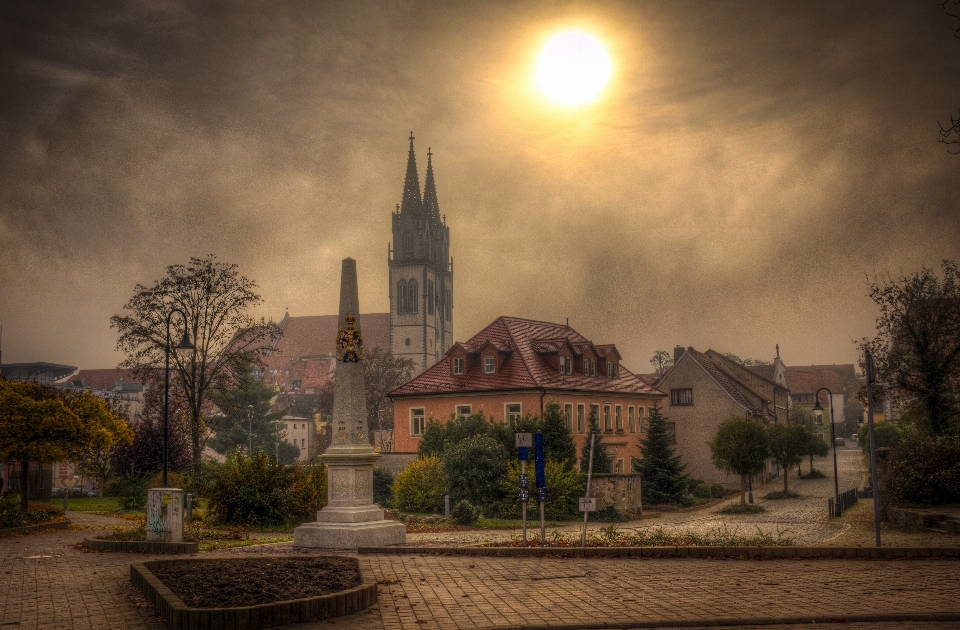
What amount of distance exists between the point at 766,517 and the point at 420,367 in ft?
322

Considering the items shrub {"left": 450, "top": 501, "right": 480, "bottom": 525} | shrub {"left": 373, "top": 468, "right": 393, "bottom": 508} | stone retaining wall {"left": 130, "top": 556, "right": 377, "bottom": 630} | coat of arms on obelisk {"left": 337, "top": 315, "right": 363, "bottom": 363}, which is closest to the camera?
stone retaining wall {"left": 130, "top": 556, "right": 377, "bottom": 630}

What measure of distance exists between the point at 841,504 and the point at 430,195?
111020 millimetres

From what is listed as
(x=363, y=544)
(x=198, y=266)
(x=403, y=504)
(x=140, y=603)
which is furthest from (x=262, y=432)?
(x=140, y=603)

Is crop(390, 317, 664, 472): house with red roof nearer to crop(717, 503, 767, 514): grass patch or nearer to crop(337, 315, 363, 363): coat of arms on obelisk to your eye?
crop(717, 503, 767, 514): grass patch

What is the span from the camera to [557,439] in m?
34.5

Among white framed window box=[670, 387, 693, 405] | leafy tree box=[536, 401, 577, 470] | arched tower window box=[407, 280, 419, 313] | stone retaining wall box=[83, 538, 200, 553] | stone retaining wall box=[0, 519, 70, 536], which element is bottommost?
stone retaining wall box=[0, 519, 70, 536]

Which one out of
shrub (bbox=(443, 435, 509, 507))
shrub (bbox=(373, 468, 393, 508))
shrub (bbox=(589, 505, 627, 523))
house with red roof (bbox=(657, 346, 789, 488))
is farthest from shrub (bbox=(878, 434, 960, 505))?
house with red roof (bbox=(657, 346, 789, 488))

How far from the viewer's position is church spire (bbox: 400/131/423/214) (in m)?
134

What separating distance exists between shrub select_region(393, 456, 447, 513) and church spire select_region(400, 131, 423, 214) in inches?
4038

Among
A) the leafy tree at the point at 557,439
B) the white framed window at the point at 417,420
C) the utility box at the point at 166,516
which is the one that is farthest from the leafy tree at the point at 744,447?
the utility box at the point at 166,516

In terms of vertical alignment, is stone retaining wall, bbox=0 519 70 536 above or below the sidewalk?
below

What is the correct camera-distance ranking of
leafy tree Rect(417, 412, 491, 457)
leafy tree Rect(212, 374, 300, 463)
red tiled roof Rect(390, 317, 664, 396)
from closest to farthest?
1. leafy tree Rect(417, 412, 491, 457)
2. red tiled roof Rect(390, 317, 664, 396)
3. leafy tree Rect(212, 374, 300, 463)

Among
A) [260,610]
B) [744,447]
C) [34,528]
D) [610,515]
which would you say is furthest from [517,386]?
[260,610]

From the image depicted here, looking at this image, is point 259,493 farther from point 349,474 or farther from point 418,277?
point 418,277
